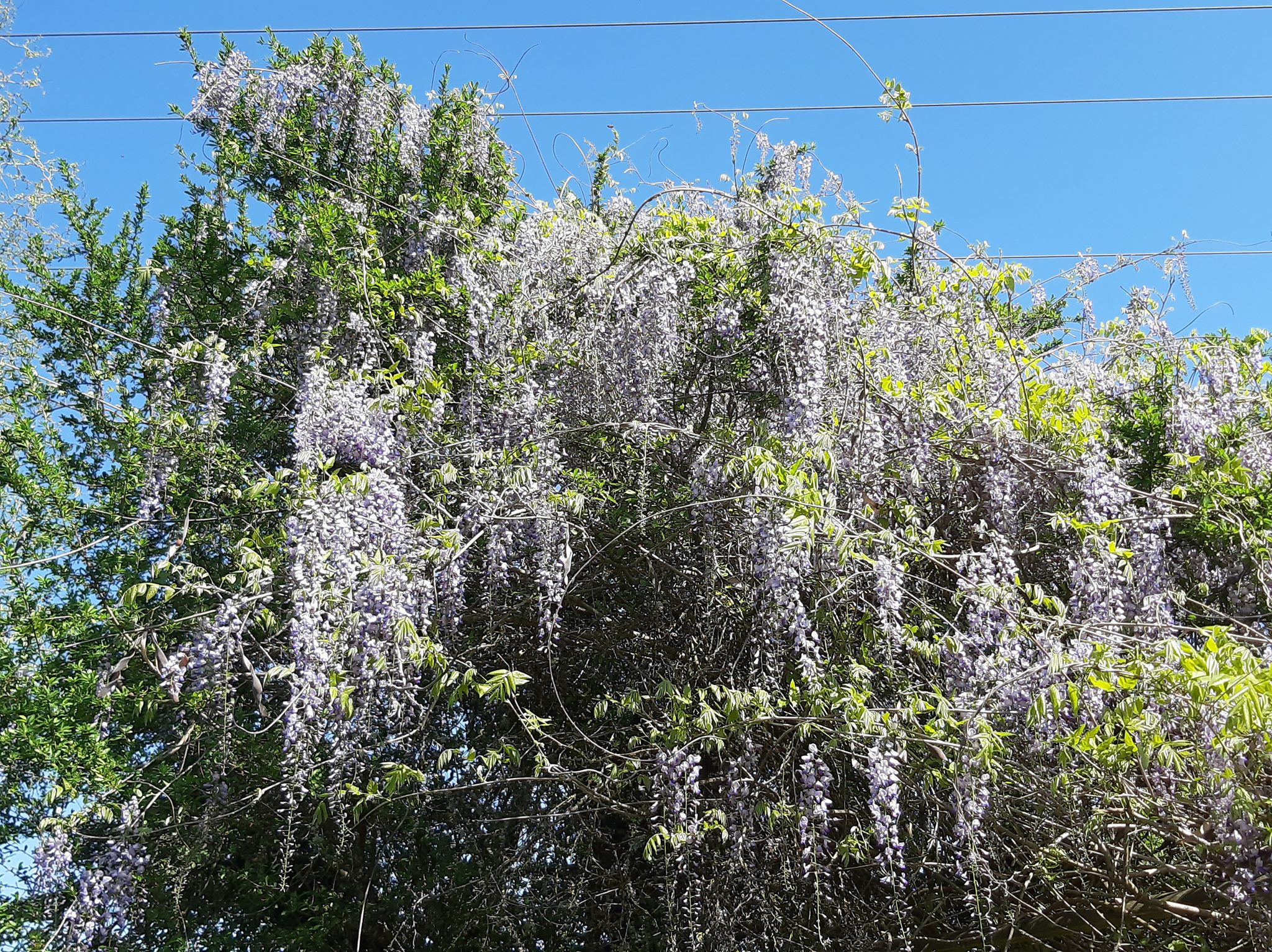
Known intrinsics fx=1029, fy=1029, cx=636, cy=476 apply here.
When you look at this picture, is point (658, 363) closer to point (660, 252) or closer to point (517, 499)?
point (660, 252)

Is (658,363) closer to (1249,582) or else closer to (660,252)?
(660,252)

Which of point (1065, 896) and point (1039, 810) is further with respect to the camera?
point (1065, 896)

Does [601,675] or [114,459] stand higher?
[114,459]

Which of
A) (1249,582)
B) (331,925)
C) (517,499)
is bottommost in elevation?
(331,925)

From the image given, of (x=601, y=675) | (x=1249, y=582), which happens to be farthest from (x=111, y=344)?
(x=1249, y=582)

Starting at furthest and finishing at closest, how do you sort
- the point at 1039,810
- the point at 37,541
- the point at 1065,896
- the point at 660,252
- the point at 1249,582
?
the point at 37,541, the point at 660,252, the point at 1249,582, the point at 1065,896, the point at 1039,810

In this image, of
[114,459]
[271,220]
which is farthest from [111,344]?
[271,220]

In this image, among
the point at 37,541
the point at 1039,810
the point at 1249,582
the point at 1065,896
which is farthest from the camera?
the point at 37,541

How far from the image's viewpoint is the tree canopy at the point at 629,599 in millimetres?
3463

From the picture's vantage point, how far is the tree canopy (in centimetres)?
346

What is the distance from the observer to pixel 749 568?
389 cm

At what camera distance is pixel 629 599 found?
460 centimetres

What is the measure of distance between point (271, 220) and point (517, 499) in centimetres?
248

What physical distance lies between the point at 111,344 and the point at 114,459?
68 centimetres
